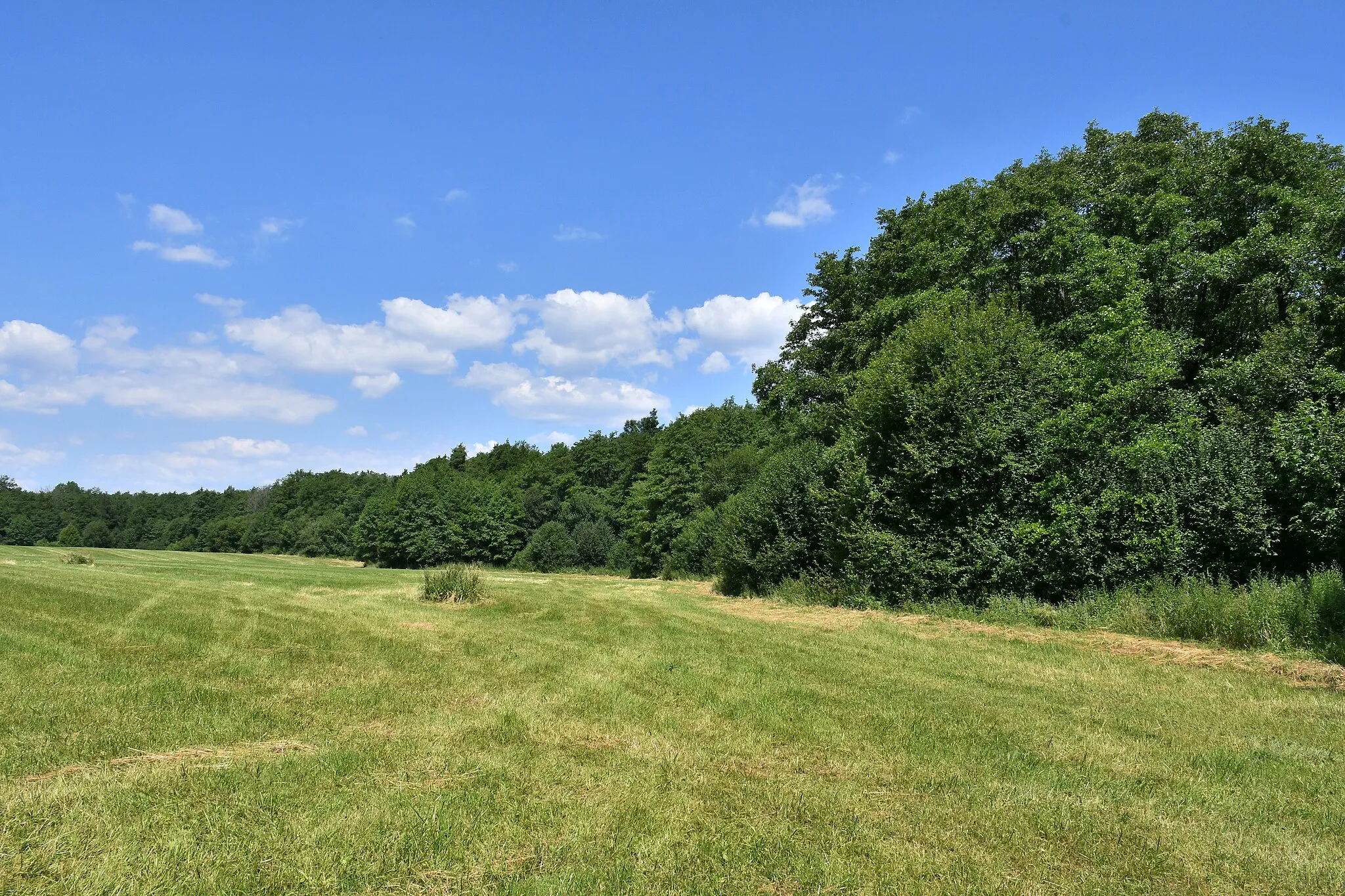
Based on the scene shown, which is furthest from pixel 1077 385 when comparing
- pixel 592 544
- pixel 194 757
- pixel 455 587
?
pixel 592 544

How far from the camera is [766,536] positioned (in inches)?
1044

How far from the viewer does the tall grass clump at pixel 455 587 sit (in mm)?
16125

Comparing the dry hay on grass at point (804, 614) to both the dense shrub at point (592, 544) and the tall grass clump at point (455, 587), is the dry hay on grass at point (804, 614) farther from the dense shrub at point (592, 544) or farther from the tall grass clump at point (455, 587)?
the dense shrub at point (592, 544)

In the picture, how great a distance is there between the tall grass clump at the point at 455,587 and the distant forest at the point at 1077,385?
10411 millimetres

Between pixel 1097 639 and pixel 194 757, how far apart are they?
42.7 feet

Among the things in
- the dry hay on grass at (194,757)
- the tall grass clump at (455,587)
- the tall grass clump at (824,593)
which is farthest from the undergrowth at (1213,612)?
the dry hay on grass at (194,757)

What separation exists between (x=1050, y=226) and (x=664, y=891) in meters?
27.7

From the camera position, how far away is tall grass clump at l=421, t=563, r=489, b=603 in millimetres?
16125

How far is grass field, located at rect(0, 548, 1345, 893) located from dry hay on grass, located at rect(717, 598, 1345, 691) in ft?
0.82

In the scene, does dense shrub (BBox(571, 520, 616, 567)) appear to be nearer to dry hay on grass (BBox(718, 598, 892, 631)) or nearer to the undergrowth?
dry hay on grass (BBox(718, 598, 892, 631))

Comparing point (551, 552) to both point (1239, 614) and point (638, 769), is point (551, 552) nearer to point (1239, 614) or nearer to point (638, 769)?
point (1239, 614)

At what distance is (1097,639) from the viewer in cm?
1220

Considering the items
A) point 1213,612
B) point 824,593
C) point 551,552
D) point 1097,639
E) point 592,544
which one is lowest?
point 551,552

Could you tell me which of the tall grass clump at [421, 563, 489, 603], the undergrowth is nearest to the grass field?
the undergrowth
